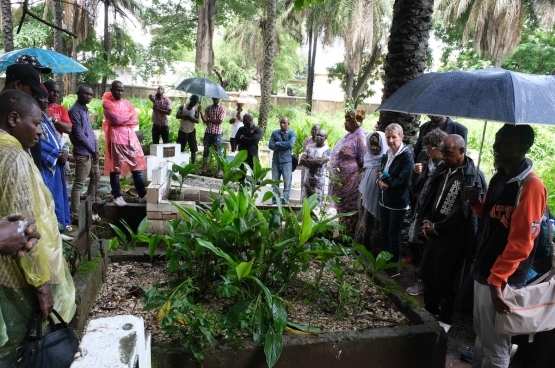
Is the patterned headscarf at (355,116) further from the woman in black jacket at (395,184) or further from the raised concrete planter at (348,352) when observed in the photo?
the raised concrete planter at (348,352)

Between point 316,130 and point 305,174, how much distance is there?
2.26ft

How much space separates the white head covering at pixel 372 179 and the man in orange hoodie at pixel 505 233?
2.19m

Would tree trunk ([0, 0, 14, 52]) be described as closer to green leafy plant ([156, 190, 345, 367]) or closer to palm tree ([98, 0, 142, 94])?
green leafy plant ([156, 190, 345, 367])

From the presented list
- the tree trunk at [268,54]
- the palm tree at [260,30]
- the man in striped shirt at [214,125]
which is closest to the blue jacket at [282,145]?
the man in striped shirt at [214,125]

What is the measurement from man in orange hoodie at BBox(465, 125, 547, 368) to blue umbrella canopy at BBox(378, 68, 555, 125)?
0.15m

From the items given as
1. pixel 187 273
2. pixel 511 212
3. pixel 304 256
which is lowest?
pixel 187 273

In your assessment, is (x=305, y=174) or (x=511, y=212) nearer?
(x=511, y=212)

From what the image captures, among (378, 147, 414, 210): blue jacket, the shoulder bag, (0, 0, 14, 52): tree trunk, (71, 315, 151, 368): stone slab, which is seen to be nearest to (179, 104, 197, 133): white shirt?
(0, 0, 14, 52): tree trunk

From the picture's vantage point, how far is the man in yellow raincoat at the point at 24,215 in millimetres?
1844

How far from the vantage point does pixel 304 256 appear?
3.29m

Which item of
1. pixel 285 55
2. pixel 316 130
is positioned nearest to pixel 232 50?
pixel 285 55

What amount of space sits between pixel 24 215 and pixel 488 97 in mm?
2469

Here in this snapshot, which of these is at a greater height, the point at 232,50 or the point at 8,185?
the point at 232,50

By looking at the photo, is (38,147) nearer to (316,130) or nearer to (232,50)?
(316,130)
